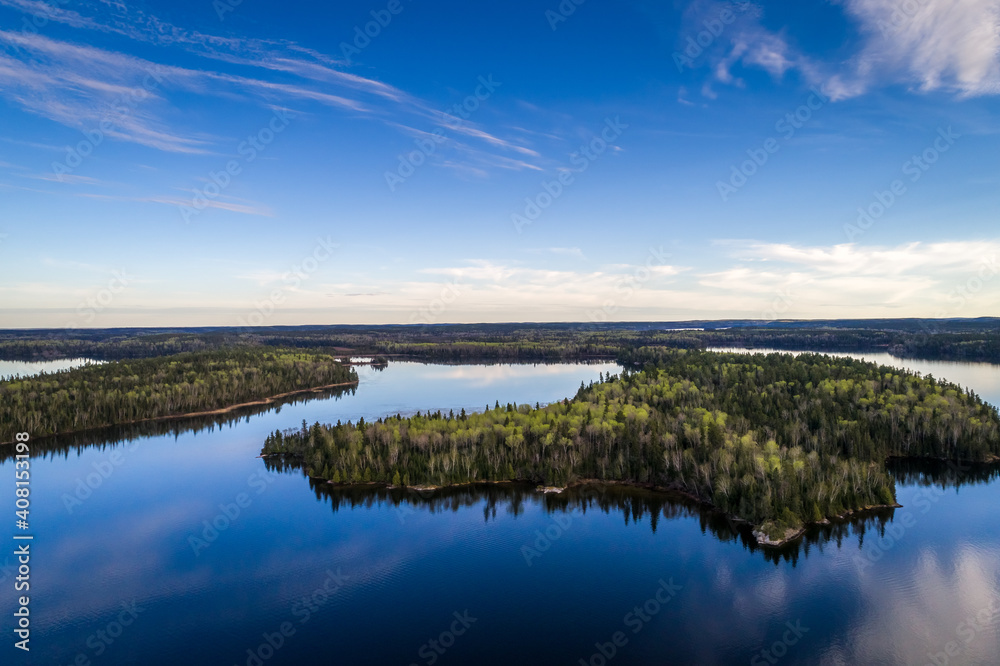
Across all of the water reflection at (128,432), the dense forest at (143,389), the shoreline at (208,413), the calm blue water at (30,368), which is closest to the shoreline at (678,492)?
the water reflection at (128,432)

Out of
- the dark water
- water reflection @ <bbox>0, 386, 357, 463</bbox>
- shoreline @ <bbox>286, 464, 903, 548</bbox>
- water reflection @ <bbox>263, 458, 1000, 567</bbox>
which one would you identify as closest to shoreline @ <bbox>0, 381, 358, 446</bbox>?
water reflection @ <bbox>0, 386, 357, 463</bbox>

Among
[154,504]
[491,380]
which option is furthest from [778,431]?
[491,380]

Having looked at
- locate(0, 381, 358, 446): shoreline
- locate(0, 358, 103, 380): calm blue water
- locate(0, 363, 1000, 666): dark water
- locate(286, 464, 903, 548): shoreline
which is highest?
locate(0, 358, 103, 380): calm blue water

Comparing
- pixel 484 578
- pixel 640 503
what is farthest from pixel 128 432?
pixel 640 503

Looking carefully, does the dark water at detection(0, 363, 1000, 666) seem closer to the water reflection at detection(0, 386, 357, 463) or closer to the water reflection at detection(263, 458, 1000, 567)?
the water reflection at detection(263, 458, 1000, 567)

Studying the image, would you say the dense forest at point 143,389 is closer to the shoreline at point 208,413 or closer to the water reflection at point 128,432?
the shoreline at point 208,413

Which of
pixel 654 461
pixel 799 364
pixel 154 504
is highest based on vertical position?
pixel 799 364

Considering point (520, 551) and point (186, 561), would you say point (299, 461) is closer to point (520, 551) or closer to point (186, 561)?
point (186, 561)

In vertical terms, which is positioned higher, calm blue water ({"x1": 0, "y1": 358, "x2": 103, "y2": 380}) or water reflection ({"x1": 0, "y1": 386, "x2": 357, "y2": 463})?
calm blue water ({"x1": 0, "y1": 358, "x2": 103, "y2": 380})
